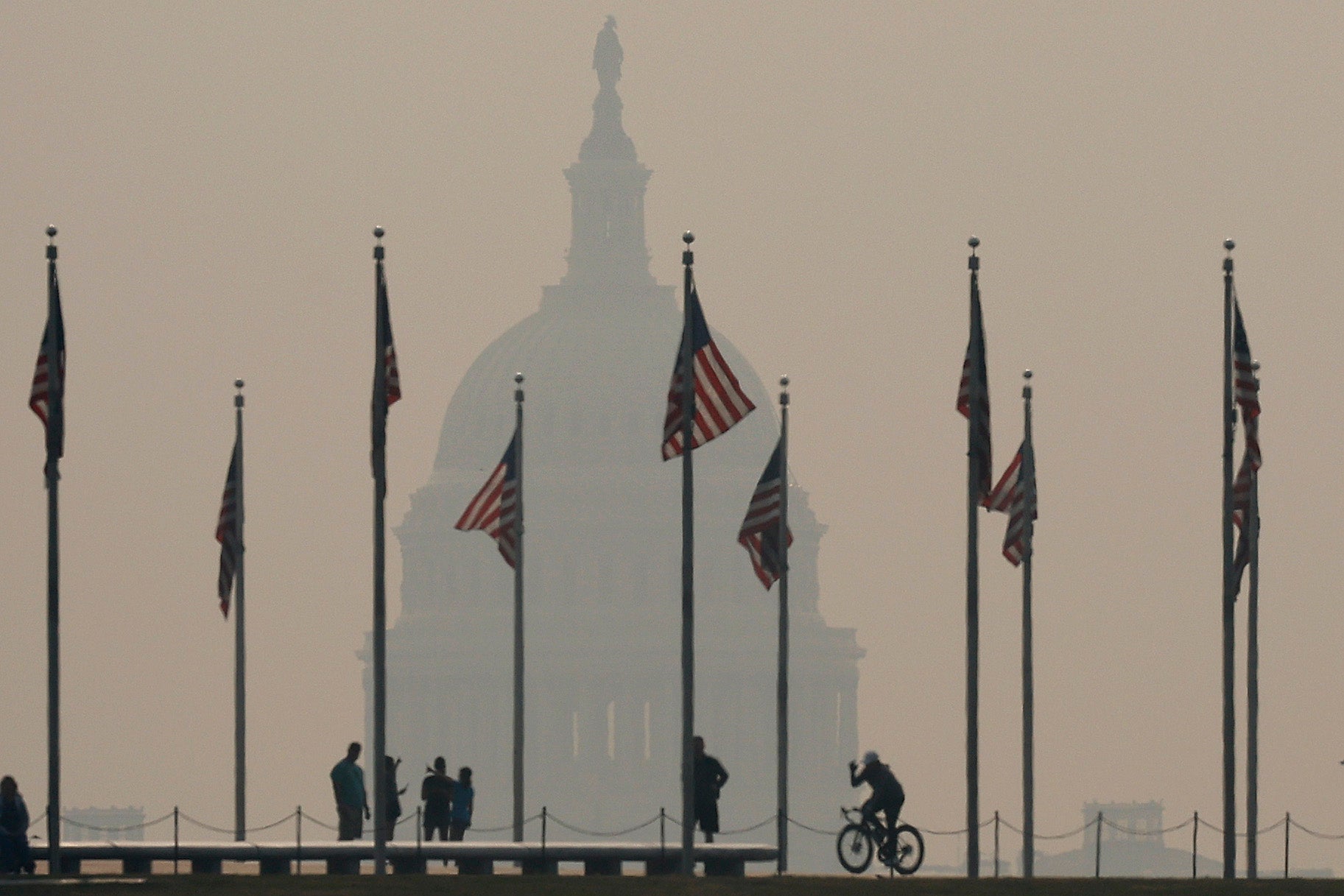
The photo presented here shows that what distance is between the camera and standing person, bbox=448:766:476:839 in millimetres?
101375

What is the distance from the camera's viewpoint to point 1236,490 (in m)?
97.9

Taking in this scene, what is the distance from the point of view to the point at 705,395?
3627 inches

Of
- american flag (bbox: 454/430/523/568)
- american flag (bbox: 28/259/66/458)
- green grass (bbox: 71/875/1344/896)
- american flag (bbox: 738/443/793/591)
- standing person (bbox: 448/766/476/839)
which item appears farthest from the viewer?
american flag (bbox: 454/430/523/568)

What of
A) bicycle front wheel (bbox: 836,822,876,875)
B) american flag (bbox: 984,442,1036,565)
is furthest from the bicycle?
american flag (bbox: 984,442,1036,565)

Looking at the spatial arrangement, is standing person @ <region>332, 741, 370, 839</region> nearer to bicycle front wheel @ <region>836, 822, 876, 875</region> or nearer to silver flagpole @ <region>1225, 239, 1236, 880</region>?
bicycle front wheel @ <region>836, 822, 876, 875</region>

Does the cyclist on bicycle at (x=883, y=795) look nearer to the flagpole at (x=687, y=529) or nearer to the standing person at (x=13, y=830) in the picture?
the flagpole at (x=687, y=529)

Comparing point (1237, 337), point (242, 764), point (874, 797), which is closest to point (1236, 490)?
point (1237, 337)

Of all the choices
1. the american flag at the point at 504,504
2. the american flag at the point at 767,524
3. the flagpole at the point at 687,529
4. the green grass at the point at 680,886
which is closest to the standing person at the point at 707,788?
the flagpole at the point at 687,529

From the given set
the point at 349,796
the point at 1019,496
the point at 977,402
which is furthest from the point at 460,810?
the point at 977,402

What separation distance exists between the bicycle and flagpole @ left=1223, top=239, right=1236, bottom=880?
5.54 m

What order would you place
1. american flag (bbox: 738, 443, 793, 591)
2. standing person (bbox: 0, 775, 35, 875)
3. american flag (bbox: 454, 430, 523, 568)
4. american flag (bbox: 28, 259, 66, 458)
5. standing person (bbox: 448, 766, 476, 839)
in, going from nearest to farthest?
standing person (bbox: 0, 775, 35, 875), american flag (bbox: 28, 259, 66, 458), standing person (bbox: 448, 766, 476, 839), american flag (bbox: 738, 443, 793, 591), american flag (bbox: 454, 430, 523, 568)

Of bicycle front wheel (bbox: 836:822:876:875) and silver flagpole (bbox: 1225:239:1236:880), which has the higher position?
silver flagpole (bbox: 1225:239:1236:880)

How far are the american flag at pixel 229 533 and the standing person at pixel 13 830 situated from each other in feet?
72.1

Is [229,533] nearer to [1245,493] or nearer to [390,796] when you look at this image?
[390,796]
